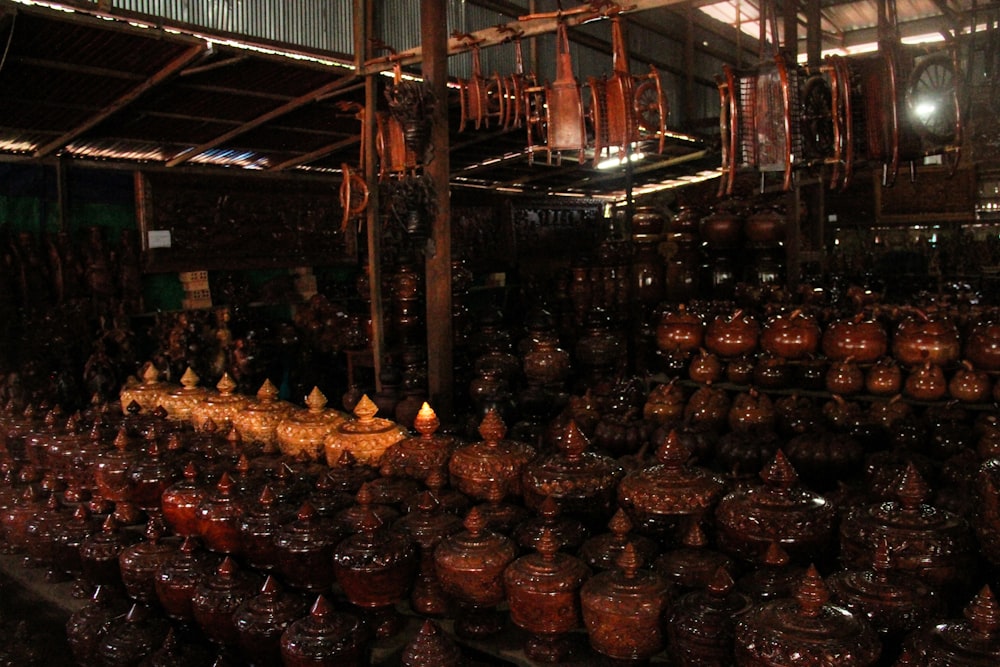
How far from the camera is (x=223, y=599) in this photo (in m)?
2.19

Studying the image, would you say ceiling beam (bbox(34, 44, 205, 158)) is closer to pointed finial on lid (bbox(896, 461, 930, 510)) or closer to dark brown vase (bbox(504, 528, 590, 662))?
dark brown vase (bbox(504, 528, 590, 662))

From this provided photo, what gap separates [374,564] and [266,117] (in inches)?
176

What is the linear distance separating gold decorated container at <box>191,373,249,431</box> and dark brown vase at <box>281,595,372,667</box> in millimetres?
1709

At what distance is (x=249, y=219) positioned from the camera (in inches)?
273

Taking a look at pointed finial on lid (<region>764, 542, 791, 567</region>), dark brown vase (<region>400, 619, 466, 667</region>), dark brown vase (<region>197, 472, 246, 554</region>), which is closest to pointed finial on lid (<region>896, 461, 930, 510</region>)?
pointed finial on lid (<region>764, 542, 791, 567</region>)

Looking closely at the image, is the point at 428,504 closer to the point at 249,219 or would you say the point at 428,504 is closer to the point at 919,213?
the point at 249,219

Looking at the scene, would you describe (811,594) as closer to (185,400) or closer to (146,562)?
(146,562)

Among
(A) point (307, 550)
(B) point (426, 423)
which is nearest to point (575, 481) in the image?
(B) point (426, 423)

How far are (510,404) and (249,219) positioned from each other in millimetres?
3964

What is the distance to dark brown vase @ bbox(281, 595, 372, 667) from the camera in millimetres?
1900

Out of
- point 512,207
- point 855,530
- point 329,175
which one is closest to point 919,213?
point 512,207

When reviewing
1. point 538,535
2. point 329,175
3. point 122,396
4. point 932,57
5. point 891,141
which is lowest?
point 538,535

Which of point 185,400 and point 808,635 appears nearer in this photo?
point 808,635

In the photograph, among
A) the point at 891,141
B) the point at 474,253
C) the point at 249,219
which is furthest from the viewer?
the point at 474,253
